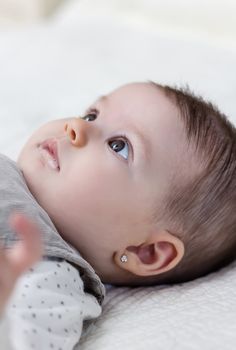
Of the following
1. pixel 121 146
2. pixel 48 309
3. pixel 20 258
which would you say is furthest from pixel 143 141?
pixel 20 258

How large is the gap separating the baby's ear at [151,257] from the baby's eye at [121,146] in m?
0.12

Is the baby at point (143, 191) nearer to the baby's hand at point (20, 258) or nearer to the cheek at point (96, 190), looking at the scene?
the cheek at point (96, 190)

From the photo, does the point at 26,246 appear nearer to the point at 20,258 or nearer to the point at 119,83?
the point at 20,258

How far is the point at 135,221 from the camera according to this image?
3.25ft

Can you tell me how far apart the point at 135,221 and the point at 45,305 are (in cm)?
21

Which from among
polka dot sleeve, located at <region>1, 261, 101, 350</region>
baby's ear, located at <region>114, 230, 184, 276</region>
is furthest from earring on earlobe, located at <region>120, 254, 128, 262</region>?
polka dot sleeve, located at <region>1, 261, 101, 350</region>

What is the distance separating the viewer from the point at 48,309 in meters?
0.83

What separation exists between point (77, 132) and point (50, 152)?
6cm

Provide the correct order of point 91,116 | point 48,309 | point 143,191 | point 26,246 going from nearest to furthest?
point 26,246 < point 48,309 < point 143,191 < point 91,116

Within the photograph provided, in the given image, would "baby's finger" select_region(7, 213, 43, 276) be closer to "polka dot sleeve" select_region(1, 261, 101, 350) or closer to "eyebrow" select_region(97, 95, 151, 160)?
"polka dot sleeve" select_region(1, 261, 101, 350)

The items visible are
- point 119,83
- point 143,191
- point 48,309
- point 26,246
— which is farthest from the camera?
point 119,83

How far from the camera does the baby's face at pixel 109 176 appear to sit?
0.99m

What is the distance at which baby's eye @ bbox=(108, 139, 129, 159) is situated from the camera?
1.01 metres

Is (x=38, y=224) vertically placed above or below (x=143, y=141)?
below
